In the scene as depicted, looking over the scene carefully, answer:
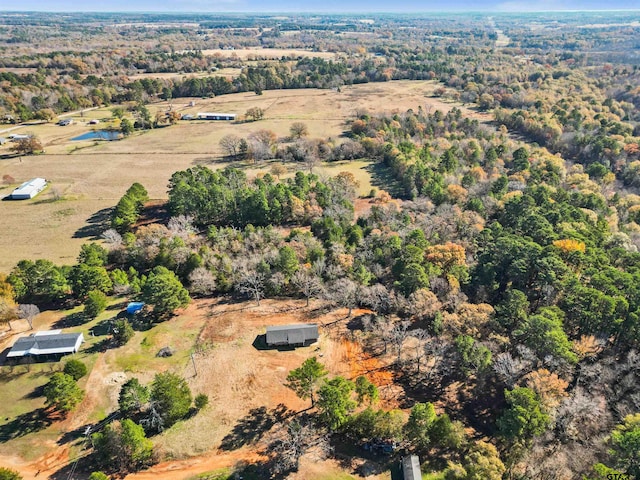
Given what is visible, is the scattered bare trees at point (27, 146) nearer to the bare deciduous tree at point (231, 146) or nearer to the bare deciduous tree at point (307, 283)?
the bare deciduous tree at point (231, 146)

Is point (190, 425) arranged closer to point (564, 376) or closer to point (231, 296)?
point (231, 296)

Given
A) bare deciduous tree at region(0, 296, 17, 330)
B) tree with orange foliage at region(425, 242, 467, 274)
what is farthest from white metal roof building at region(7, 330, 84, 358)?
tree with orange foliage at region(425, 242, 467, 274)

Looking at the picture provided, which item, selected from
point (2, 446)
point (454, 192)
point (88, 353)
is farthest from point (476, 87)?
point (2, 446)

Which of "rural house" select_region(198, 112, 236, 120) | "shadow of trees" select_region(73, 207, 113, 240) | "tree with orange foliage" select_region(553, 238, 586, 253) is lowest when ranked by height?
"shadow of trees" select_region(73, 207, 113, 240)

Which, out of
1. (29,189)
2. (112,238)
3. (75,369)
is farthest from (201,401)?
(29,189)

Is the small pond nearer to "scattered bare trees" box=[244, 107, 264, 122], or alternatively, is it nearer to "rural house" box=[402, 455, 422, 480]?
"scattered bare trees" box=[244, 107, 264, 122]
